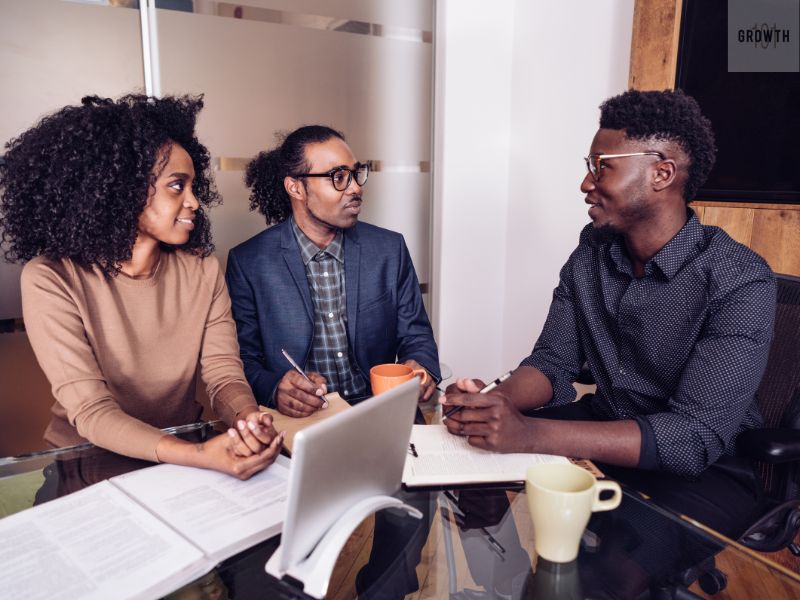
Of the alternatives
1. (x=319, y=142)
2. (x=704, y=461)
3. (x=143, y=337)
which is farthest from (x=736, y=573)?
(x=319, y=142)

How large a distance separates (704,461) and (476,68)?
7.67 ft

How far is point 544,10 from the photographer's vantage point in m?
2.92

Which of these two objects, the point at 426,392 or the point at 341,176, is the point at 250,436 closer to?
the point at 426,392

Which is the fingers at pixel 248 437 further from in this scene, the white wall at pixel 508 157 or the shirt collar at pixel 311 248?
the white wall at pixel 508 157

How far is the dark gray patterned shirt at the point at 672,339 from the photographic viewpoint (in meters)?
1.31

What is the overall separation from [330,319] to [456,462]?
1.00 m

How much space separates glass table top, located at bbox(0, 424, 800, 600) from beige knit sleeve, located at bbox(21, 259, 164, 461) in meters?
Answer: 0.16

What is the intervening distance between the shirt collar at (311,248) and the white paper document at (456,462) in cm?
97

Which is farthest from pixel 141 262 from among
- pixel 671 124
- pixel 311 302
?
pixel 671 124

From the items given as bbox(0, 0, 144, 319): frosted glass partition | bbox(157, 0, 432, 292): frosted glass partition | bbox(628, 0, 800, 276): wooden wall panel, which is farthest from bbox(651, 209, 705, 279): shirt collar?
bbox(0, 0, 144, 319): frosted glass partition

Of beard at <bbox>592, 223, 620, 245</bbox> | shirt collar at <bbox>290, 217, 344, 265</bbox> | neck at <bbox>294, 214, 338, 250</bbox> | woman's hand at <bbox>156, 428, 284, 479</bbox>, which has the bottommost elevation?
woman's hand at <bbox>156, 428, 284, 479</bbox>

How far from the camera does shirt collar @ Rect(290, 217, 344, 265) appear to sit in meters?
2.11

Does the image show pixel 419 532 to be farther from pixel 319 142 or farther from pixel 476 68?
pixel 476 68

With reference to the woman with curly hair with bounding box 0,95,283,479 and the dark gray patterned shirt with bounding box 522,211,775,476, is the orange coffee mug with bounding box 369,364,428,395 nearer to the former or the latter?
the woman with curly hair with bounding box 0,95,283,479
